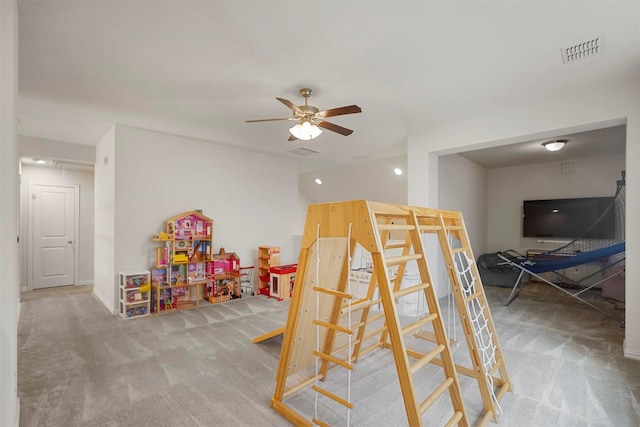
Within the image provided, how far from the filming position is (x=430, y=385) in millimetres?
2322

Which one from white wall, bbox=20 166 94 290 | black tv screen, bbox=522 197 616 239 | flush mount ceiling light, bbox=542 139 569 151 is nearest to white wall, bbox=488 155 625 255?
black tv screen, bbox=522 197 616 239

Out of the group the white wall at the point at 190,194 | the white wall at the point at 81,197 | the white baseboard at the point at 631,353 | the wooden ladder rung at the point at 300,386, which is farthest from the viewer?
the white wall at the point at 81,197

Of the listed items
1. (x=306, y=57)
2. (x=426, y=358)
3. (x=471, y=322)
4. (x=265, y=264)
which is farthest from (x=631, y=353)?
(x=265, y=264)

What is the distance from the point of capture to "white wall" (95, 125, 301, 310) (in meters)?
4.03

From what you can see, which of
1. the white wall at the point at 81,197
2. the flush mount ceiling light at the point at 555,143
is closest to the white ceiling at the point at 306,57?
the flush mount ceiling light at the point at 555,143

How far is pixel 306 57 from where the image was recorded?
234 cm

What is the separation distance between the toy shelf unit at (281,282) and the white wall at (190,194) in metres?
0.67

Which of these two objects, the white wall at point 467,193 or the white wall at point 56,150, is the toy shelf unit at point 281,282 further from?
the white wall at point 56,150

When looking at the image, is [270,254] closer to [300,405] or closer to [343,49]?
[300,405]

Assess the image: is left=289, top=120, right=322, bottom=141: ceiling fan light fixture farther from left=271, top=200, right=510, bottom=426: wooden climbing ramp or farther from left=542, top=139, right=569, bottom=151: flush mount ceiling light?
left=542, top=139, right=569, bottom=151: flush mount ceiling light

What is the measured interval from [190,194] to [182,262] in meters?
1.07

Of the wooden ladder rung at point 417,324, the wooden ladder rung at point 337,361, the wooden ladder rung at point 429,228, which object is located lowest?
the wooden ladder rung at point 337,361

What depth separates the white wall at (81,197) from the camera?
17.7 feet

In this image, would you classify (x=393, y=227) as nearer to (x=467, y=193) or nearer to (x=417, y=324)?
(x=417, y=324)
